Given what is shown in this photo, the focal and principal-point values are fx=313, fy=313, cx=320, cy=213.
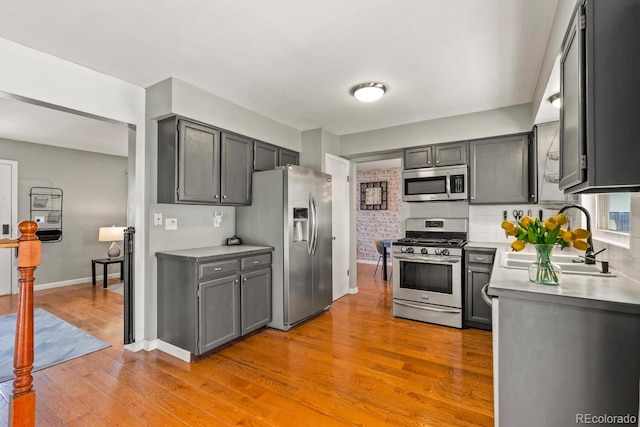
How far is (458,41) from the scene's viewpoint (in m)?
2.28

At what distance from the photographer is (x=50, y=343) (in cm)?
308

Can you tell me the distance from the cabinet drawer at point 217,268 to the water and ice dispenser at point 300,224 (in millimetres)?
778

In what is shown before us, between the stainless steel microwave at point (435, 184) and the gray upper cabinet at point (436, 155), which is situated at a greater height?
the gray upper cabinet at point (436, 155)

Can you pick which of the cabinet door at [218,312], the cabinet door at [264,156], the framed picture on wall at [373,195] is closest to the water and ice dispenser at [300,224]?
the cabinet door at [264,156]

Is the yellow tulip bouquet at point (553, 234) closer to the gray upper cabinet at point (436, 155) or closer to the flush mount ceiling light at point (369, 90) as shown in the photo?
the flush mount ceiling light at point (369, 90)

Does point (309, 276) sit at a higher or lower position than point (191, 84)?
lower

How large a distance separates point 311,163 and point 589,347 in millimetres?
3612

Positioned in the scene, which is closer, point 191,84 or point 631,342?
point 631,342

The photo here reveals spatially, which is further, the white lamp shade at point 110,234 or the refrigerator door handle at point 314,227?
the white lamp shade at point 110,234

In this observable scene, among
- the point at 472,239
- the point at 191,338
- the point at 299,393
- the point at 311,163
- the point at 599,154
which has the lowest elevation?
the point at 299,393

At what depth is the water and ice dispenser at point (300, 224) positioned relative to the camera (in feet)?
11.6

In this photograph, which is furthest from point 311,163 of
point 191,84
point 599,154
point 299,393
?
point 599,154

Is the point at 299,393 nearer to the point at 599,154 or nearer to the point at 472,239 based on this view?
the point at 599,154

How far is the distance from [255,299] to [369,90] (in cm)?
239
